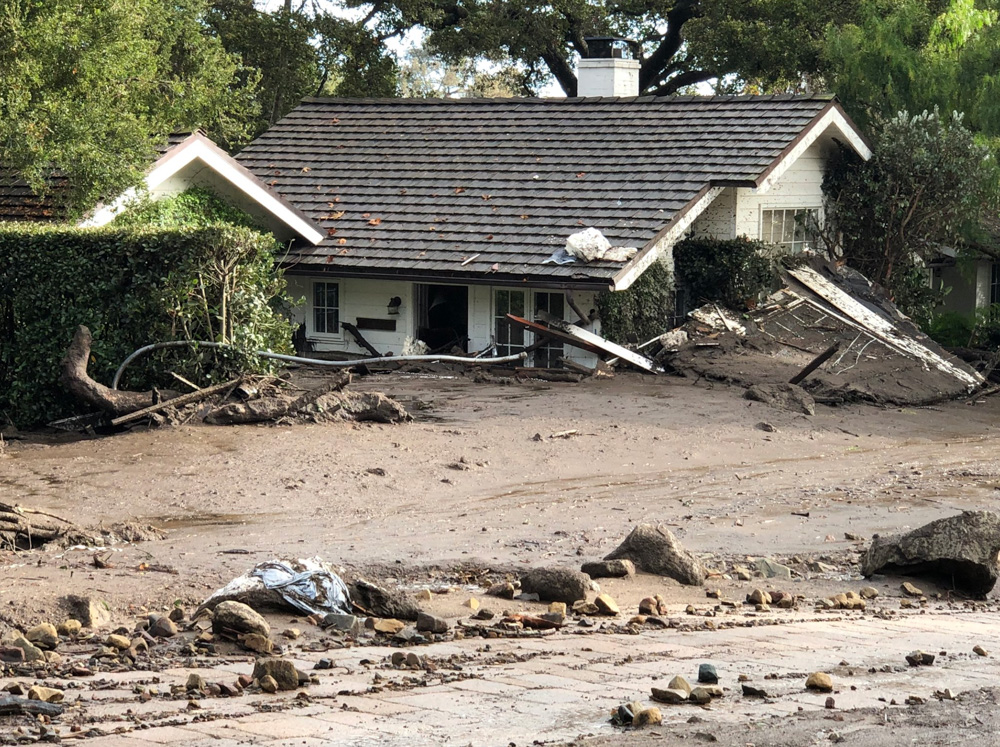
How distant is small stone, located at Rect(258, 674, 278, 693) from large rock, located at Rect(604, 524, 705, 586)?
153 inches

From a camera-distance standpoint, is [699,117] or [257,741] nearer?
[257,741]

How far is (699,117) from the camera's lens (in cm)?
2453

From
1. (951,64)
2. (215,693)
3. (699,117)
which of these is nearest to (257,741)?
(215,693)

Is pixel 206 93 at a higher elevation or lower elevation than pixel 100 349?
higher

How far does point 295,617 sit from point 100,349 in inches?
355

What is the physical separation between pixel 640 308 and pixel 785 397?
148 inches

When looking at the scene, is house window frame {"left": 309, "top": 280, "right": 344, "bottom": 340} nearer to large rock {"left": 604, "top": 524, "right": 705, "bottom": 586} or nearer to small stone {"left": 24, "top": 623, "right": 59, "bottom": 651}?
large rock {"left": 604, "top": 524, "right": 705, "bottom": 586}

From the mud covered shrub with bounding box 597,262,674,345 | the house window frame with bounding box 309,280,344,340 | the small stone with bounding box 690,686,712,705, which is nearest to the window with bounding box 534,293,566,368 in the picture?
the mud covered shrub with bounding box 597,262,674,345

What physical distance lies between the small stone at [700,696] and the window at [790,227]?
698 inches

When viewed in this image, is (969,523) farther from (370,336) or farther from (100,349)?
(370,336)

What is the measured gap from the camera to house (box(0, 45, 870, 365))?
71.4ft

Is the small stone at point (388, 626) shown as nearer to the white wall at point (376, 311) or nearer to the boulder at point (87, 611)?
the boulder at point (87, 611)

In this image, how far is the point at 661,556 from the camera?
9.96 m

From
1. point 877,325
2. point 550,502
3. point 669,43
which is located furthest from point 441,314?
point 669,43
